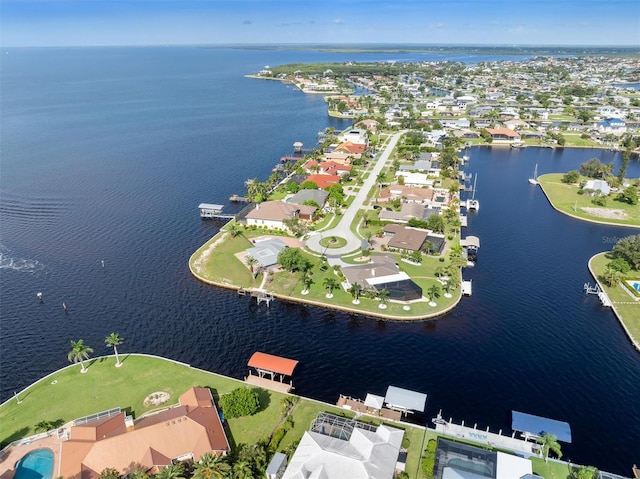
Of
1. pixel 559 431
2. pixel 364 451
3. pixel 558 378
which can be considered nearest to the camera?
pixel 364 451

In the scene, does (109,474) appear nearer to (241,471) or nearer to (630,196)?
(241,471)

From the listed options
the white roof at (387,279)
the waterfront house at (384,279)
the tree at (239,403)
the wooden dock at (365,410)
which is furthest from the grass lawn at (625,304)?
the tree at (239,403)

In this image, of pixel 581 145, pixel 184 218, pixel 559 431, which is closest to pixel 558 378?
pixel 559 431

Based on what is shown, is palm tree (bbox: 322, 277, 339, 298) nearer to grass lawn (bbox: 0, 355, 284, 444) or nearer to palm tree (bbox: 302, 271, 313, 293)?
palm tree (bbox: 302, 271, 313, 293)

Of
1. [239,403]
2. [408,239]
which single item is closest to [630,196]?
[408,239]

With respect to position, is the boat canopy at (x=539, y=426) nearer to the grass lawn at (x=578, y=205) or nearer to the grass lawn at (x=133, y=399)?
the grass lawn at (x=133, y=399)

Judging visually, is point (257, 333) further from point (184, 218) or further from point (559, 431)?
point (184, 218)
